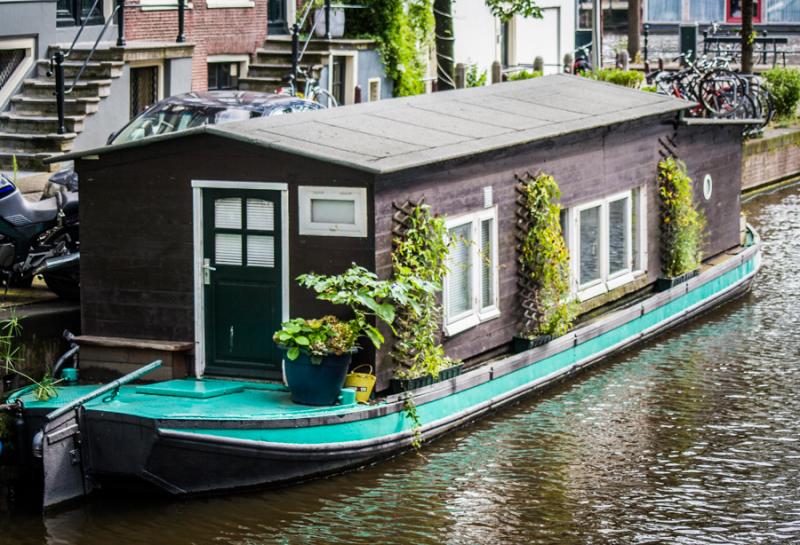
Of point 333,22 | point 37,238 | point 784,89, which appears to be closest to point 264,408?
point 37,238

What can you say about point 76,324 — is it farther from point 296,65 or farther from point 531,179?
point 296,65

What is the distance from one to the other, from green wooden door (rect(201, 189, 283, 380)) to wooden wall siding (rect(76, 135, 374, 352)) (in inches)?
5.9

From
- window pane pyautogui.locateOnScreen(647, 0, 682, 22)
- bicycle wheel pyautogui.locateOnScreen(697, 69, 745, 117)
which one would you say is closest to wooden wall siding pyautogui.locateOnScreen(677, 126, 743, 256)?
bicycle wheel pyautogui.locateOnScreen(697, 69, 745, 117)

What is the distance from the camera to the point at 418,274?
40.3 feet

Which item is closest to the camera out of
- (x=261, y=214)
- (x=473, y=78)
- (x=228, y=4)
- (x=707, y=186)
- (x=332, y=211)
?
(x=332, y=211)

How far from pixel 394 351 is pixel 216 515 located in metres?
1.99

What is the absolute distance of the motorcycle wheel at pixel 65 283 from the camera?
13.7m

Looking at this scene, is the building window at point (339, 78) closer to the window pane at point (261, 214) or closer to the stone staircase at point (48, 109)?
the stone staircase at point (48, 109)

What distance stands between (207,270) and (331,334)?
1.45 meters

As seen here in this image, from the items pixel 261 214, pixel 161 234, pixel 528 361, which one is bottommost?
pixel 528 361

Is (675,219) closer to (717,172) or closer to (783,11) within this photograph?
(717,172)

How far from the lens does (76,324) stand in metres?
13.3

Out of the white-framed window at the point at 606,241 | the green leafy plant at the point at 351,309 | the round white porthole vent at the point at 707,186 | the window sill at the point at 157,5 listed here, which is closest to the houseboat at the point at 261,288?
the green leafy plant at the point at 351,309

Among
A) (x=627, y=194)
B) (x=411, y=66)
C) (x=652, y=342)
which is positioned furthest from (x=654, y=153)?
(x=411, y=66)
